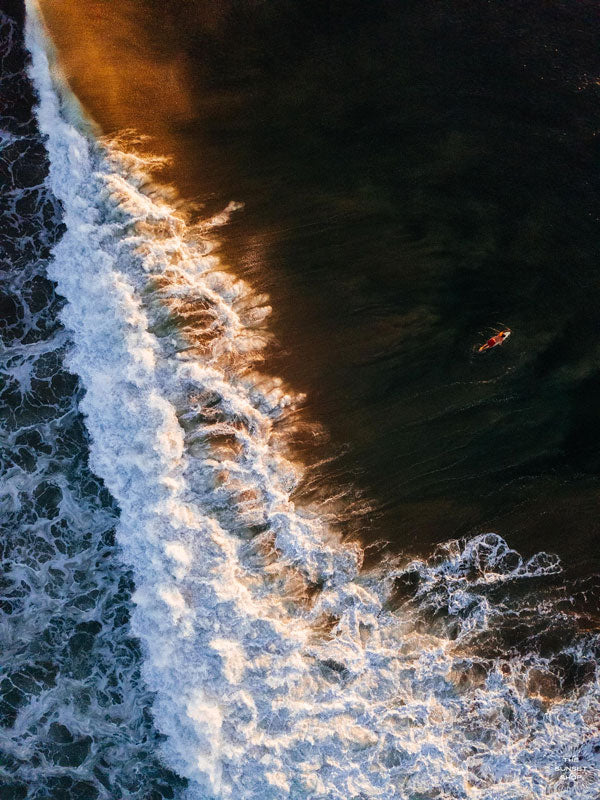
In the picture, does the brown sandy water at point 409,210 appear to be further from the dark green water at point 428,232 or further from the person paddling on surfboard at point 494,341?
the person paddling on surfboard at point 494,341

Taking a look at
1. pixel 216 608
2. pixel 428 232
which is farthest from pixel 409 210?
pixel 216 608

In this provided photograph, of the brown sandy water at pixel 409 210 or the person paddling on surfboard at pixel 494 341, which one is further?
the person paddling on surfboard at pixel 494 341

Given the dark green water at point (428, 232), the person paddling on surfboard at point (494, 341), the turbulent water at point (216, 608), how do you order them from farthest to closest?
the person paddling on surfboard at point (494, 341) → the dark green water at point (428, 232) → the turbulent water at point (216, 608)

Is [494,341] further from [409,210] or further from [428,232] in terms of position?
[409,210]

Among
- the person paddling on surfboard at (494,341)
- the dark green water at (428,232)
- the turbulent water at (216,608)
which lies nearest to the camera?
the turbulent water at (216,608)

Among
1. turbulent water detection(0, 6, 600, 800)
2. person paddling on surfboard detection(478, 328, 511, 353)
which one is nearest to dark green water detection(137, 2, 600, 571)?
person paddling on surfboard detection(478, 328, 511, 353)

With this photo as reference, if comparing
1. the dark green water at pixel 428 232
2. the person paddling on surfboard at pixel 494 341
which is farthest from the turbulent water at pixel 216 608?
the person paddling on surfboard at pixel 494 341

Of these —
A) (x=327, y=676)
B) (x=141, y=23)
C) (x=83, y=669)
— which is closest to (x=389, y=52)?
(x=141, y=23)
